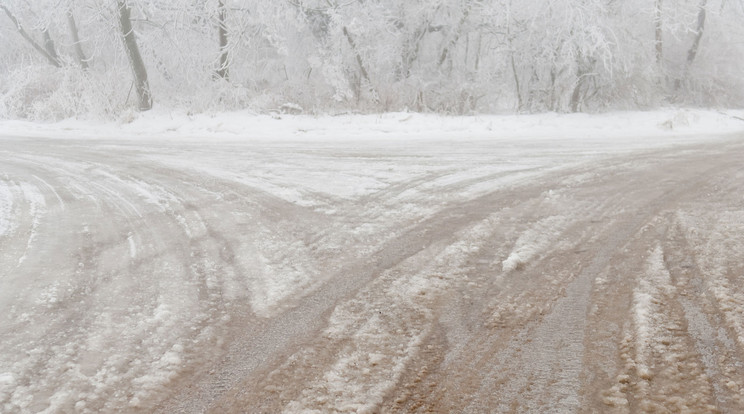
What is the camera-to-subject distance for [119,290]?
11.2 ft

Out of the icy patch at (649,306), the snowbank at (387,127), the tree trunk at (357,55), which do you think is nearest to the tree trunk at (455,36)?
the tree trunk at (357,55)

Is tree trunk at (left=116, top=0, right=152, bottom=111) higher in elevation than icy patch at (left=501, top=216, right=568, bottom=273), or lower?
higher

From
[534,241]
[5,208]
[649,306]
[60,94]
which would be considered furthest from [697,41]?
[60,94]

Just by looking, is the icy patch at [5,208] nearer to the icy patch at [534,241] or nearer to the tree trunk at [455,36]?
the icy patch at [534,241]

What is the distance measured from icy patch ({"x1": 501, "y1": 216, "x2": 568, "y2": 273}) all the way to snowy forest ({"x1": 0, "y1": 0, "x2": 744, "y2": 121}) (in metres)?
9.20

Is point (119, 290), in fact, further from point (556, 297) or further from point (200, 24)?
point (200, 24)

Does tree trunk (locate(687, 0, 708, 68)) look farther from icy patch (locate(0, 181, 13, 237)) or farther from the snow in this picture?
icy patch (locate(0, 181, 13, 237))

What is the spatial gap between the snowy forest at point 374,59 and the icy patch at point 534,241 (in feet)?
30.2

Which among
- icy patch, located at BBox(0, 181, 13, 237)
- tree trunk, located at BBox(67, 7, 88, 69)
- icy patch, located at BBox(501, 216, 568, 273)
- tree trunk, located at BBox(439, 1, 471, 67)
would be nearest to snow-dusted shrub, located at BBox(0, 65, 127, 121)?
tree trunk, located at BBox(67, 7, 88, 69)

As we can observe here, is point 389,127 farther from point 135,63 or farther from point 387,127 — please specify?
point 135,63

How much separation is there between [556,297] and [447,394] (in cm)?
118

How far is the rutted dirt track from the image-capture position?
2.32 m

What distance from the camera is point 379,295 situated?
325 cm

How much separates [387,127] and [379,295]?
27.7ft
